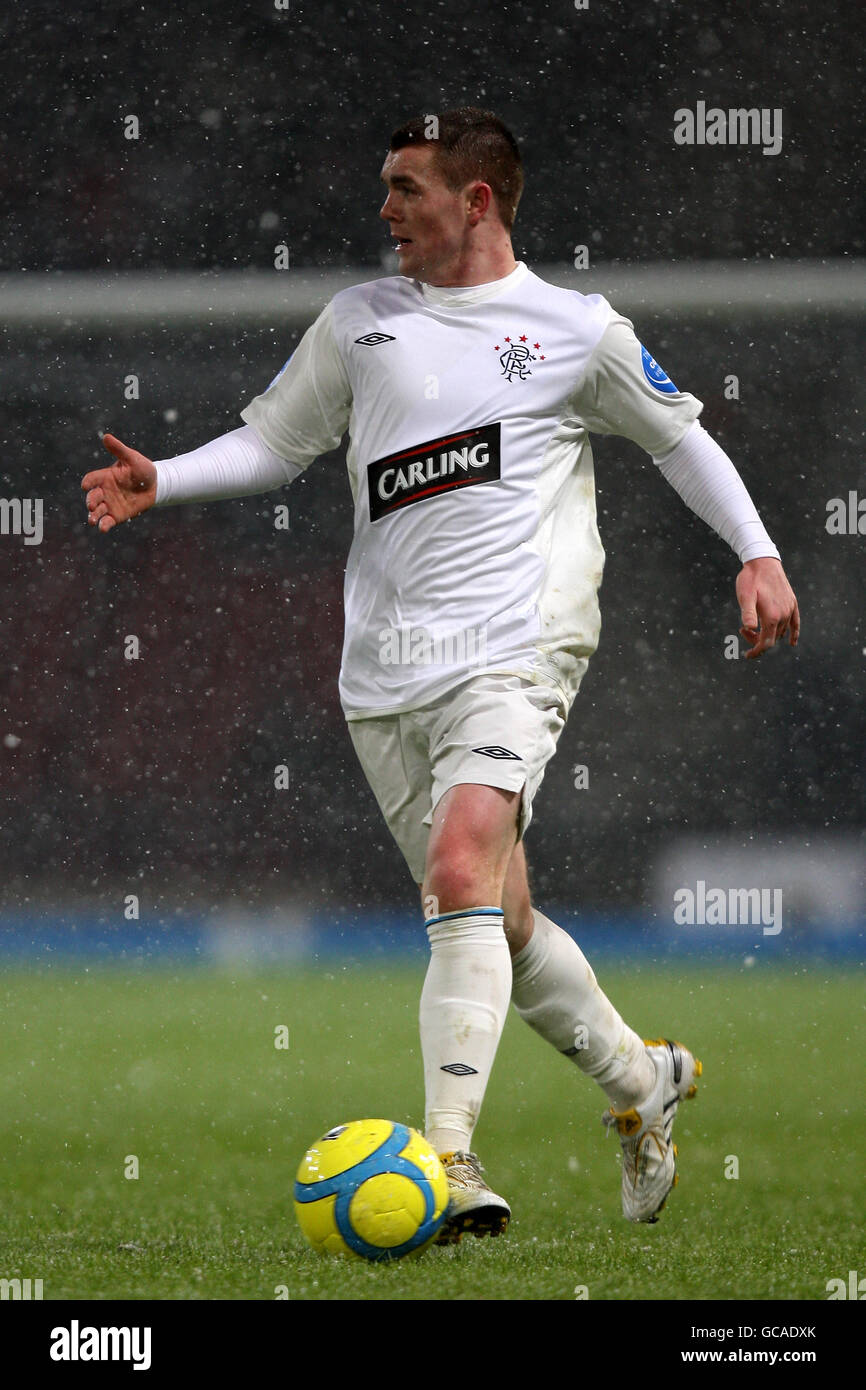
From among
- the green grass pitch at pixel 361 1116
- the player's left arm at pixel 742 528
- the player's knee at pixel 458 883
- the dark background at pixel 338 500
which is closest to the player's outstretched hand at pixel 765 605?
the player's left arm at pixel 742 528

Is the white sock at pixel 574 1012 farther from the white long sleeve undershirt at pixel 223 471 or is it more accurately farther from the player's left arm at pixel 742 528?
the white long sleeve undershirt at pixel 223 471

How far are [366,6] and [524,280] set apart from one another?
5.95 metres

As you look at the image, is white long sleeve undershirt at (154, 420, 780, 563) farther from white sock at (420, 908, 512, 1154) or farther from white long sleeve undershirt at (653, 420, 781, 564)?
white sock at (420, 908, 512, 1154)

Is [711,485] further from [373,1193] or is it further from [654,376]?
[373,1193]

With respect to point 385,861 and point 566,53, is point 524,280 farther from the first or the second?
point 566,53

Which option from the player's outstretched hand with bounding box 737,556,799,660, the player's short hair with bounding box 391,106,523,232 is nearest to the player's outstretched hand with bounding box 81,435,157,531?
the player's short hair with bounding box 391,106,523,232

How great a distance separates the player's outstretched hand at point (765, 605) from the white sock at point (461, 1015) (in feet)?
1.76

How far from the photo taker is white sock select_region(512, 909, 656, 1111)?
104 inches

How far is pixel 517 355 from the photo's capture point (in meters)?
2.61

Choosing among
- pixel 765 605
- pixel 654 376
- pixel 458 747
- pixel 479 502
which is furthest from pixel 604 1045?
pixel 654 376

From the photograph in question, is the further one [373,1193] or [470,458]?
[470,458]

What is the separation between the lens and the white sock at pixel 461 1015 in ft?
7.45

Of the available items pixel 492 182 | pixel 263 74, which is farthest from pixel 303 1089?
pixel 263 74

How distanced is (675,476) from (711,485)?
7cm
